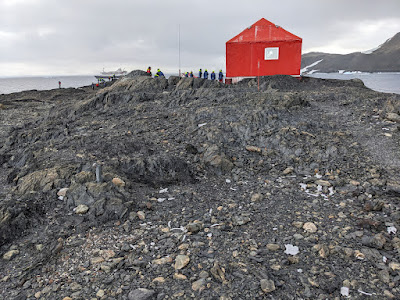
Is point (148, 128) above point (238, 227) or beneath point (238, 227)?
above

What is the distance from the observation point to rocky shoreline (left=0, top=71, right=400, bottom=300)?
12.8 ft

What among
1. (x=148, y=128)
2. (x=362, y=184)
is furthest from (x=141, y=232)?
(x=148, y=128)

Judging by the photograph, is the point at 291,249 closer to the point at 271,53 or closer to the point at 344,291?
the point at 344,291

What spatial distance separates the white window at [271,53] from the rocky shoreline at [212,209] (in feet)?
44.6

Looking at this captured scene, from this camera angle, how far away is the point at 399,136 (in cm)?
850

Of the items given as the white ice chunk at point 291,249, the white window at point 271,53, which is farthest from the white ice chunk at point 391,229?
the white window at point 271,53

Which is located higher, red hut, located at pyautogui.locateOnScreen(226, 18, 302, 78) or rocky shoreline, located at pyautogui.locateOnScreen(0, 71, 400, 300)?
red hut, located at pyautogui.locateOnScreen(226, 18, 302, 78)

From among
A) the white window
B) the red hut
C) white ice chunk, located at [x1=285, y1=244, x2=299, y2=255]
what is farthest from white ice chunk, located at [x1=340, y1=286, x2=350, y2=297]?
the white window

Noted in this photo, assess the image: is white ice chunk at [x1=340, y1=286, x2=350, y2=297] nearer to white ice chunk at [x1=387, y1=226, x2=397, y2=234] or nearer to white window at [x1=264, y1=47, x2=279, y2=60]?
white ice chunk at [x1=387, y1=226, x2=397, y2=234]

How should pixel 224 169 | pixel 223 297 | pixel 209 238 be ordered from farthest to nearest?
pixel 224 169
pixel 209 238
pixel 223 297

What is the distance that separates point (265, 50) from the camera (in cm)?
2353

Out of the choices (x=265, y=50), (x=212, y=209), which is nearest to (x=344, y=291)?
(x=212, y=209)

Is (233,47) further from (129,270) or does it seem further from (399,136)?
(129,270)

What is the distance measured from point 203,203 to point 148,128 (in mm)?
5387
